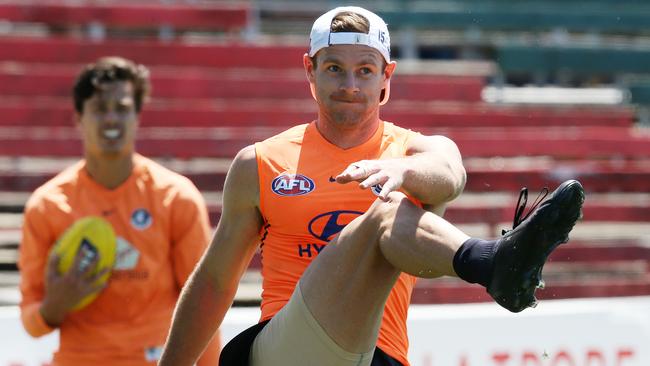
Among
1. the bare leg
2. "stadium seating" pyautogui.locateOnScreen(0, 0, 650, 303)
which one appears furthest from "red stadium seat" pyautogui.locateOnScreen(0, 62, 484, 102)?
the bare leg

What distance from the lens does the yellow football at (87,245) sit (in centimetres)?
420

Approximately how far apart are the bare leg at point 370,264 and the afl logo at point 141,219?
4.70 feet

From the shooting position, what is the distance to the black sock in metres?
2.66

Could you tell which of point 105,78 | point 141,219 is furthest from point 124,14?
point 141,219

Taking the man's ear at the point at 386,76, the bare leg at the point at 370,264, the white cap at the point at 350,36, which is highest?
the white cap at the point at 350,36

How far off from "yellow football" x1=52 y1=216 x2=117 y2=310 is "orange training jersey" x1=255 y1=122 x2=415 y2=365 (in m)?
1.17

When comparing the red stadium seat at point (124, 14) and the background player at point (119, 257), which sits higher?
the red stadium seat at point (124, 14)

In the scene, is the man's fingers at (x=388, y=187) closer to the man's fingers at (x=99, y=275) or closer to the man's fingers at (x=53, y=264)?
the man's fingers at (x=99, y=275)

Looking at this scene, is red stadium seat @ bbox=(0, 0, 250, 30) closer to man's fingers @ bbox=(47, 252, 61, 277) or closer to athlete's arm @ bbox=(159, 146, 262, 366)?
man's fingers @ bbox=(47, 252, 61, 277)

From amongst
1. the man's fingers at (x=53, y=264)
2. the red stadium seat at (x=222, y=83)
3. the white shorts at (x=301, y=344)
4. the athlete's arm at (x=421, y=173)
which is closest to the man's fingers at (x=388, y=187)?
the athlete's arm at (x=421, y=173)

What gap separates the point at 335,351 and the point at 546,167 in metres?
6.04

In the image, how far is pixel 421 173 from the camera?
2865mm

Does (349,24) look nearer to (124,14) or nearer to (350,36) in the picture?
(350,36)

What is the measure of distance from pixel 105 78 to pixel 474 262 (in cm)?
240
